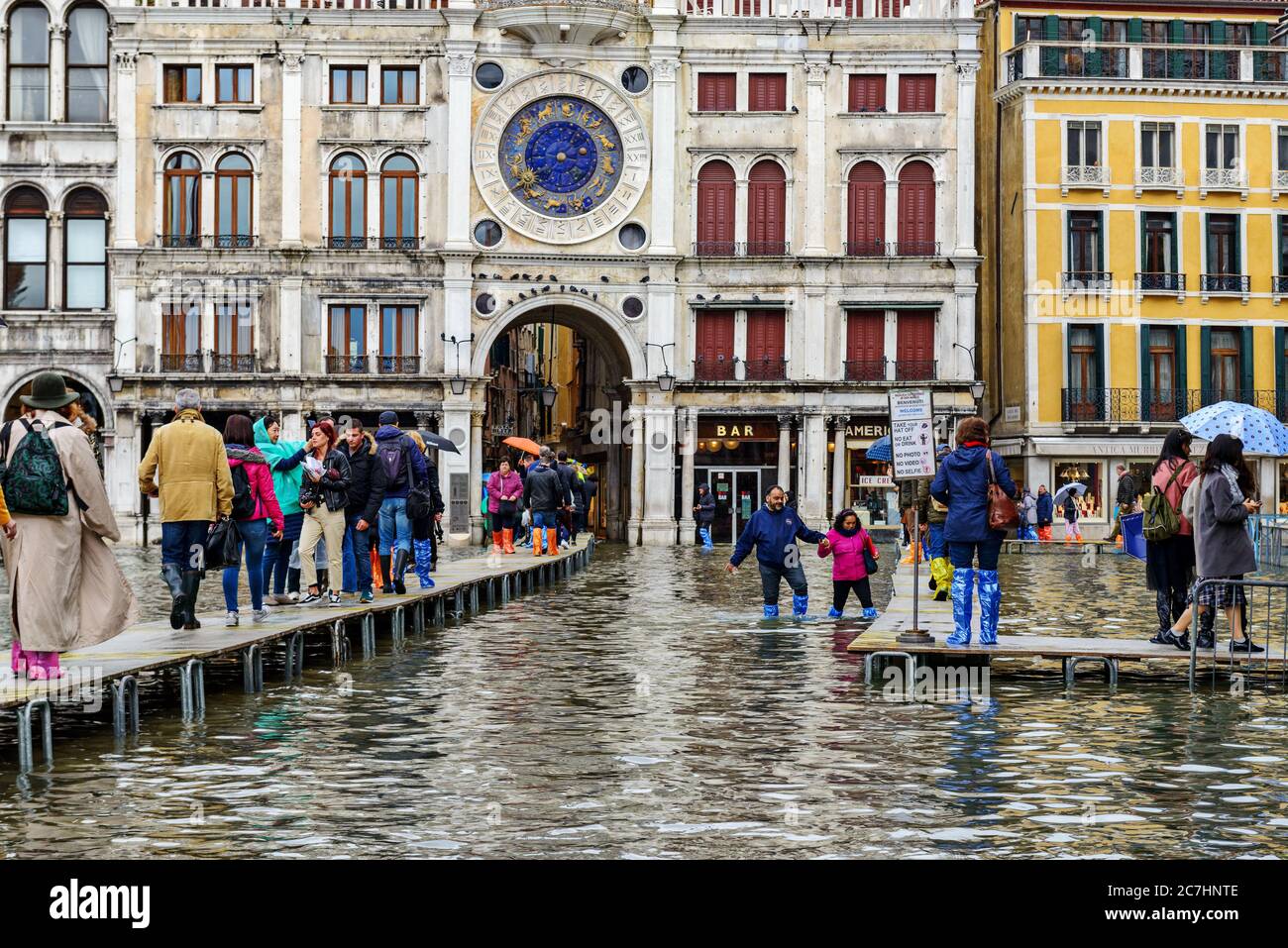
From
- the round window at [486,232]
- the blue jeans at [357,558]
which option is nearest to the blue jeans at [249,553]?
the blue jeans at [357,558]

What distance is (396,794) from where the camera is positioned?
32.8 feet

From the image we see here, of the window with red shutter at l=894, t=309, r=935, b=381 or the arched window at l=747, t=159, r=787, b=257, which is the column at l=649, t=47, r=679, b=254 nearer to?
the arched window at l=747, t=159, r=787, b=257

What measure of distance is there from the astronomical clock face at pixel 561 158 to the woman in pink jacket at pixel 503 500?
850 inches

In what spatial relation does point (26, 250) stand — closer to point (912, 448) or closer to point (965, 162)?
point (965, 162)

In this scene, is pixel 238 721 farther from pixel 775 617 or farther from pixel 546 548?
pixel 546 548

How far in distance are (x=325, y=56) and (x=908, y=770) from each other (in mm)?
45255

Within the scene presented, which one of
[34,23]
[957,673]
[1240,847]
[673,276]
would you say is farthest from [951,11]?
[1240,847]

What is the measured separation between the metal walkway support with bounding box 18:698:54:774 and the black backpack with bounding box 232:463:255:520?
5369 mm

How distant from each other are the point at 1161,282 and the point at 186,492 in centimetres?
4333

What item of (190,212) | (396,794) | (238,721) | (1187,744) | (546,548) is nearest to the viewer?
(396,794)

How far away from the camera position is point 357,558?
65.7 feet

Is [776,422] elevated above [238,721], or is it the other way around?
[776,422]

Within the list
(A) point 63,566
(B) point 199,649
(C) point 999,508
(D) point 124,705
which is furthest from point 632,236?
(A) point 63,566

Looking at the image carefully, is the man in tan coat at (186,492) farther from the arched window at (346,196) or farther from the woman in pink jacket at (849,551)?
the arched window at (346,196)
